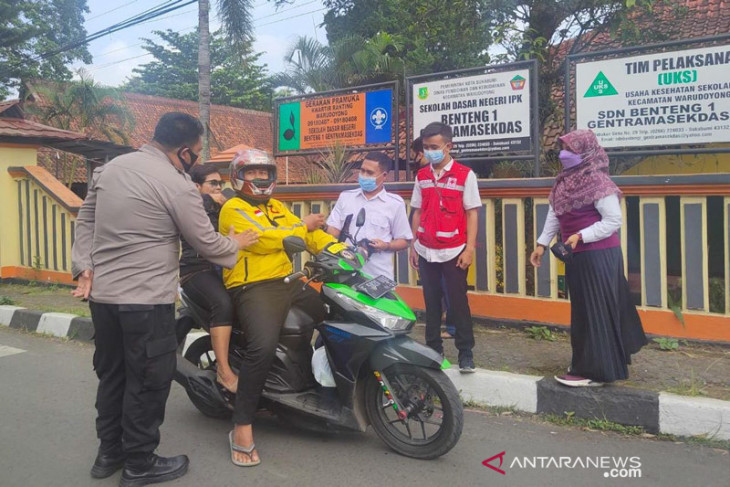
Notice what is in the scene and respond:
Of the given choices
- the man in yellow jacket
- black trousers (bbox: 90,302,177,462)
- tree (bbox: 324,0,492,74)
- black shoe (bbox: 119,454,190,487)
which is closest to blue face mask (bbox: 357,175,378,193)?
the man in yellow jacket

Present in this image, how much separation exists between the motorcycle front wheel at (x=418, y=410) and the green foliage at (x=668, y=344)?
7.56 feet

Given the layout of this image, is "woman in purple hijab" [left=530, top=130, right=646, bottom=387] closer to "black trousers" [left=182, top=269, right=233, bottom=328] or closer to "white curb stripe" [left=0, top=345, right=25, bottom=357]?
"black trousers" [left=182, top=269, right=233, bottom=328]

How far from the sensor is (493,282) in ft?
17.9

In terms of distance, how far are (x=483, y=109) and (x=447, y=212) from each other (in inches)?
89.8

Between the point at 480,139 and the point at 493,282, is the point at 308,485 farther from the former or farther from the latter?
the point at 480,139

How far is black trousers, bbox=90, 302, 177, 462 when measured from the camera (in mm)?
2793

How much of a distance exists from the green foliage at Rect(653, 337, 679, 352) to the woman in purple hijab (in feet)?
3.57

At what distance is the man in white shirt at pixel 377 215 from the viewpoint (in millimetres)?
4230

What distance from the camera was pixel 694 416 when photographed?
11.1 ft

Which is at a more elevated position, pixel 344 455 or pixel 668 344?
pixel 668 344

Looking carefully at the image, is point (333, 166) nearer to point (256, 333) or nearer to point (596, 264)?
point (596, 264)

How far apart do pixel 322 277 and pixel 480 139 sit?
3309 millimetres

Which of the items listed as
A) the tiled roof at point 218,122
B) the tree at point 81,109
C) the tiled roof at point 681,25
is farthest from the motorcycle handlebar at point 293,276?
the tiled roof at point 218,122

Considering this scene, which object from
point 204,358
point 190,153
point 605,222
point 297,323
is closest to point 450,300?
point 605,222
